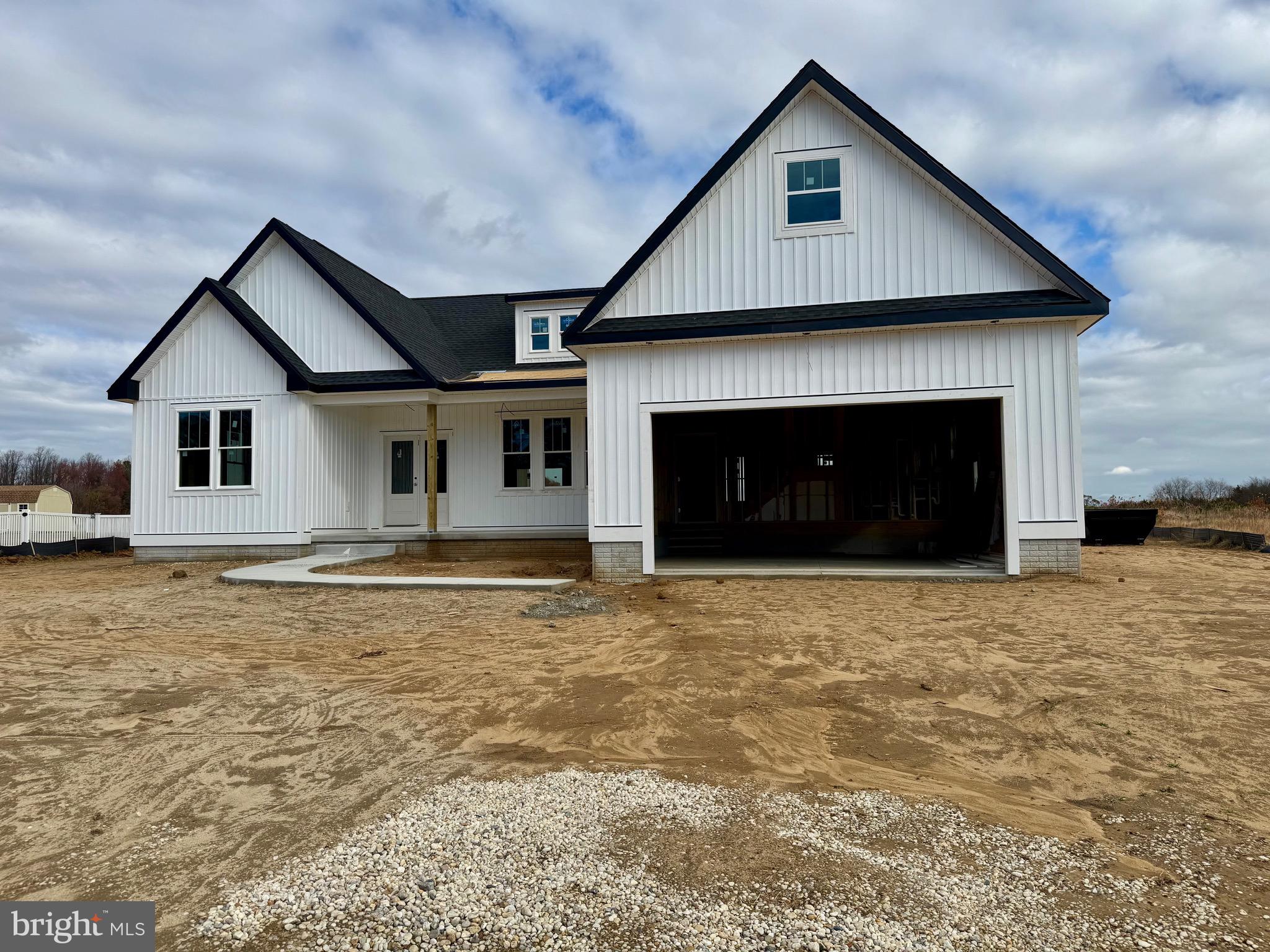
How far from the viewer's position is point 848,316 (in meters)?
11.7

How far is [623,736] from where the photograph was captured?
5016 millimetres

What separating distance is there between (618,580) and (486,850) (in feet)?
30.3

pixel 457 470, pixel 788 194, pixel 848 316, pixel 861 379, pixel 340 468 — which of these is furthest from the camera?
pixel 457 470

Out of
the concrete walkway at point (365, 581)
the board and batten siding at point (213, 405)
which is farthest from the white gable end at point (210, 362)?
the concrete walkway at point (365, 581)

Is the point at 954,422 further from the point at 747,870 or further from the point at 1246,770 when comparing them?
the point at 747,870

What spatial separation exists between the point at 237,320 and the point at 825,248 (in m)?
12.2

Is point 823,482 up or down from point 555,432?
down

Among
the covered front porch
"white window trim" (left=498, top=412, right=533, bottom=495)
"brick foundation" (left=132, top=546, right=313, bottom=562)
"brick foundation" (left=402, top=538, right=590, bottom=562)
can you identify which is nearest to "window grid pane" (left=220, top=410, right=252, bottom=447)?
the covered front porch

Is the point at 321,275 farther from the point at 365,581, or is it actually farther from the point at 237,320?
the point at 365,581

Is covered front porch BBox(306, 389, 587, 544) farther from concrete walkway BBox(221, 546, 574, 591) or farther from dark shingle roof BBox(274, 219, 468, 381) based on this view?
concrete walkway BBox(221, 546, 574, 591)

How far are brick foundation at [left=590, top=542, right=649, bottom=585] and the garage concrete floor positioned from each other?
406 mm

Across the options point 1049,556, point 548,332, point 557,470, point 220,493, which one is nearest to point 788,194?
point 1049,556

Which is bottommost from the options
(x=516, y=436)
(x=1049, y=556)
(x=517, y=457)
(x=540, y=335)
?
(x=1049, y=556)

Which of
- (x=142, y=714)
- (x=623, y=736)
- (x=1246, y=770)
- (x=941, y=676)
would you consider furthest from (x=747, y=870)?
(x=142, y=714)
